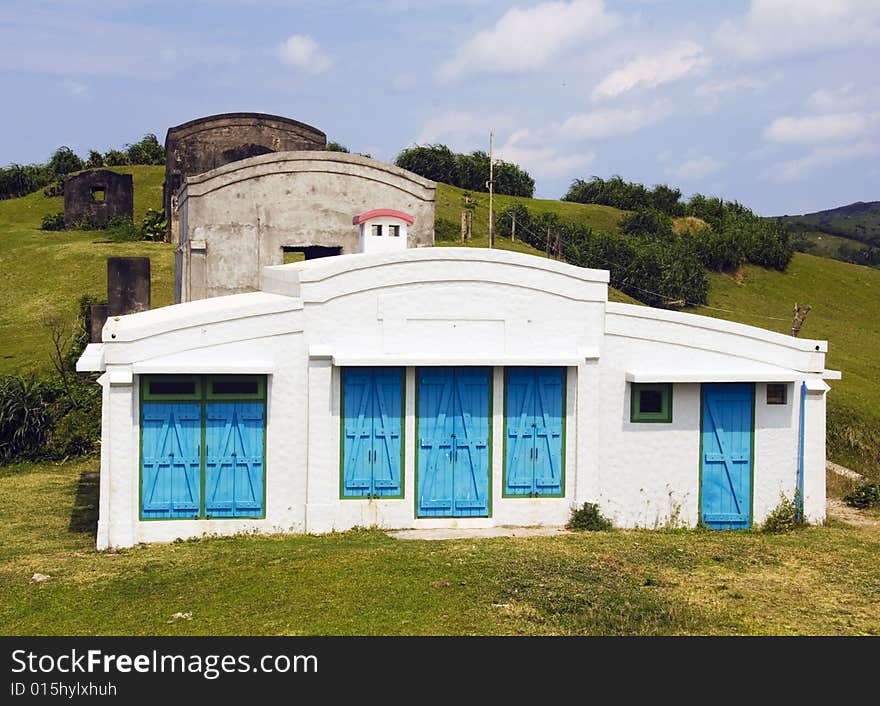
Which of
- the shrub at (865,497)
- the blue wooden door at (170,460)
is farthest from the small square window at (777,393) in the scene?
the blue wooden door at (170,460)

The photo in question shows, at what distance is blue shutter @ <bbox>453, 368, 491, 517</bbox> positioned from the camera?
674 inches

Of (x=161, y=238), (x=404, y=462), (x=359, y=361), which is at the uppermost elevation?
(x=161, y=238)

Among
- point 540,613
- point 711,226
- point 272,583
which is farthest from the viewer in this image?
point 711,226

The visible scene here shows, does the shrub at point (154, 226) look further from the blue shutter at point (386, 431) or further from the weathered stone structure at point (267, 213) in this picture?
the blue shutter at point (386, 431)

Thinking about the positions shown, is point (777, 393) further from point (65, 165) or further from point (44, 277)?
point (65, 165)

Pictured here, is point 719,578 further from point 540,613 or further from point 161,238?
point 161,238

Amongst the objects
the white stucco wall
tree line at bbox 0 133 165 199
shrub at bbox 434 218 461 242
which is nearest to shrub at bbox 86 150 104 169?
tree line at bbox 0 133 165 199

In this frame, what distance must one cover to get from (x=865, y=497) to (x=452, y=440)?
811 centimetres

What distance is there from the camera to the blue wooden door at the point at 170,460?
1634 centimetres

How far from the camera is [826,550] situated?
16156mm

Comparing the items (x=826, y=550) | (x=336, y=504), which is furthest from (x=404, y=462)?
(x=826, y=550)

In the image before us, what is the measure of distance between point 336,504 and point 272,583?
3.28m

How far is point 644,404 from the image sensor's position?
57.9ft

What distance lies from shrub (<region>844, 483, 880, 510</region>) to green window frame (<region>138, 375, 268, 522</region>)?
10497 millimetres
